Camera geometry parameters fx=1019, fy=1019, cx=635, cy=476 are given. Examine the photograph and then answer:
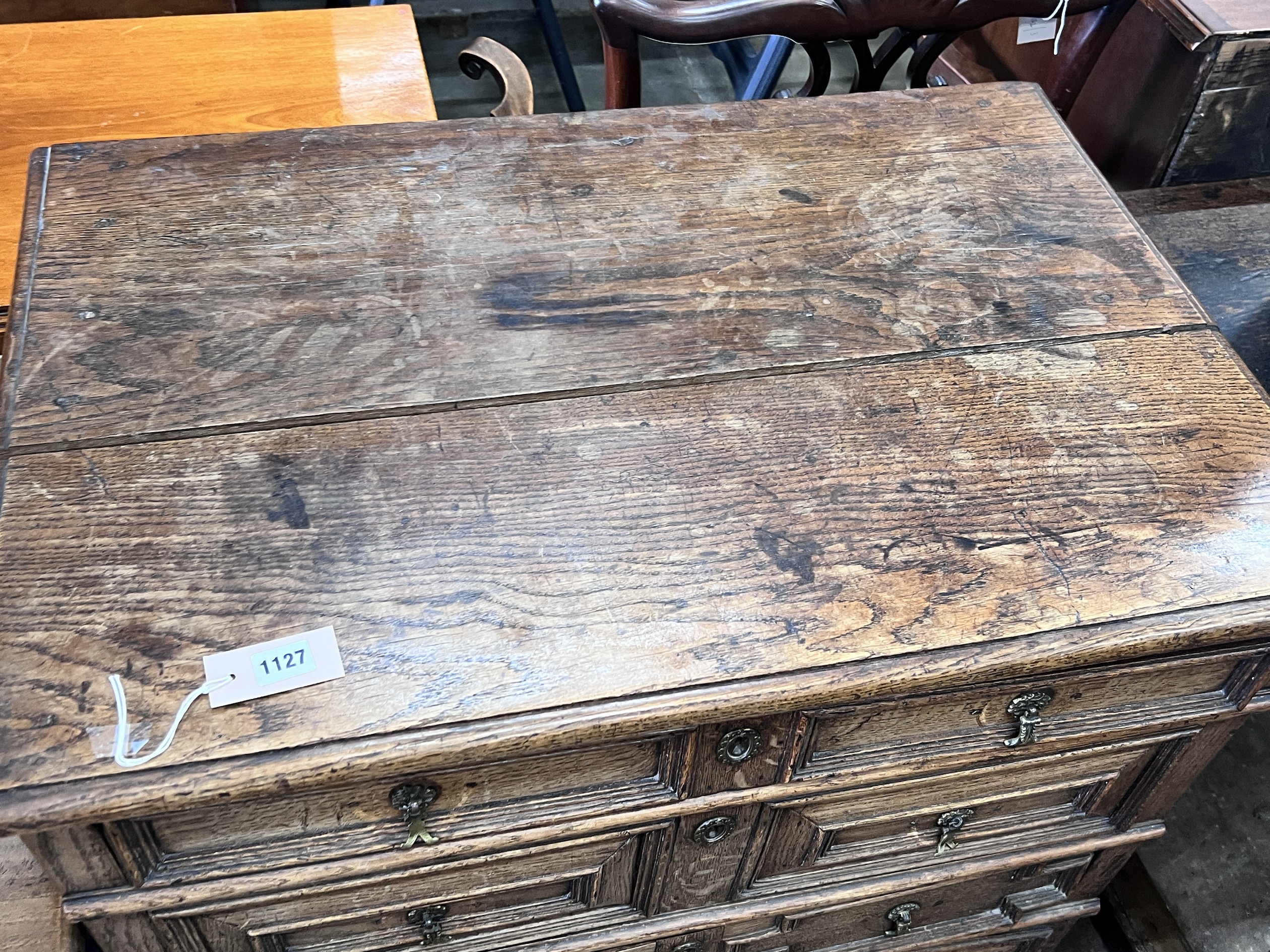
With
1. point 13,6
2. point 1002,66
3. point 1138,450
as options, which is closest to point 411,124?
point 1138,450

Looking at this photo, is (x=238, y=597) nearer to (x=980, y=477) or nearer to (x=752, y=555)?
(x=752, y=555)

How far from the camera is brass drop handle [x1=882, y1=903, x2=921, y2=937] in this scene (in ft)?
3.71

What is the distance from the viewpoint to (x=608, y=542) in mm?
769

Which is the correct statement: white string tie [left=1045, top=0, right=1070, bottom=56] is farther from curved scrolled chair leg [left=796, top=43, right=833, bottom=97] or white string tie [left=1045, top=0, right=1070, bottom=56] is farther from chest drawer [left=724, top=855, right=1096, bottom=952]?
chest drawer [left=724, top=855, right=1096, bottom=952]

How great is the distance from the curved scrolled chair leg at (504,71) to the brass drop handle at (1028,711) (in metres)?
0.83

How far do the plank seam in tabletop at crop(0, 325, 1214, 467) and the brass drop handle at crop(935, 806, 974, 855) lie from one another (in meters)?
0.45

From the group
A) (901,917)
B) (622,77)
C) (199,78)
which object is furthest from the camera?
(199,78)

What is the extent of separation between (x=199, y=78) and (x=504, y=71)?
1.68ft

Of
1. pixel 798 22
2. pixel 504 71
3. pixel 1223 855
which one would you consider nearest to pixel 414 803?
pixel 504 71

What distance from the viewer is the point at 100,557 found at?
28.6 inches

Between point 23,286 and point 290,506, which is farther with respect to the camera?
point 23,286

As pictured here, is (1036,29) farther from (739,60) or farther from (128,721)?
(128,721)

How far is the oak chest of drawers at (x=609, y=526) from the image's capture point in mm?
704

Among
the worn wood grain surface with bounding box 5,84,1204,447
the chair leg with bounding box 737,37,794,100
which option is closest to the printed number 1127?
the worn wood grain surface with bounding box 5,84,1204,447
